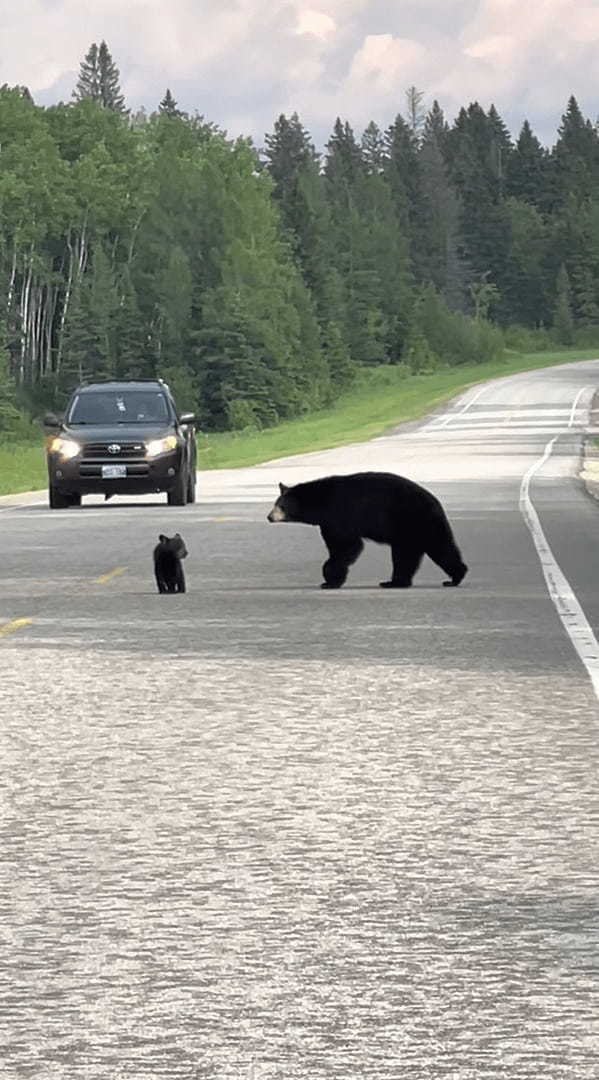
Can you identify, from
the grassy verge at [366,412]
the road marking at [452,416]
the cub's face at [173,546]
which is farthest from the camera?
the road marking at [452,416]

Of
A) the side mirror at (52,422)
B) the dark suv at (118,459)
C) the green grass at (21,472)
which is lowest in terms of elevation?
the green grass at (21,472)

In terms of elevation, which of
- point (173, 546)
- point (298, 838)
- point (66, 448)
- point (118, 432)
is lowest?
point (66, 448)

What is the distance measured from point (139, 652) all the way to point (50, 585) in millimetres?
5970

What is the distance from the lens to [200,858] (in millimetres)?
8500

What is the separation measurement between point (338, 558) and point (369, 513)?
2.51 ft

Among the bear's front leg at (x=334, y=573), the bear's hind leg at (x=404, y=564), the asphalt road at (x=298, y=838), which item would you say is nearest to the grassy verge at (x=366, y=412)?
the bear's hind leg at (x=404, y=564)

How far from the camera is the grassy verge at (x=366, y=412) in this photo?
258 ft

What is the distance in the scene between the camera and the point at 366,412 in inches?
4660

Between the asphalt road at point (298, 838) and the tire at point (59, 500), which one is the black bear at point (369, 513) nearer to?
the asphalt road at point (298, 838)

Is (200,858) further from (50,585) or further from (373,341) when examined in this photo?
(373,341)

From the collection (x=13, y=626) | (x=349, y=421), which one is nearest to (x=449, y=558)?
(x=13, y=626)

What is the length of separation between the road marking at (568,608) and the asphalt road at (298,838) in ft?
0.33

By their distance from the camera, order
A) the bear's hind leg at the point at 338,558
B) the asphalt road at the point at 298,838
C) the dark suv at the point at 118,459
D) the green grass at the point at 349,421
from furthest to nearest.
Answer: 1. the green grass at the point at 349,421
2. the dark suv at the point at 118,459
3. the bear's hind leg at the point at 338,558
4. the asphalt road at the point at 298,838

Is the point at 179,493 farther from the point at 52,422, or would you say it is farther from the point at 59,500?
the point at 52,422
